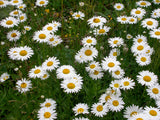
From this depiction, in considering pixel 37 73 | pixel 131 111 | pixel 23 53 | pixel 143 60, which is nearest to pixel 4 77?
pixel 23 53

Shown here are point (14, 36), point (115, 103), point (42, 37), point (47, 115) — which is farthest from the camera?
point (14, 36)

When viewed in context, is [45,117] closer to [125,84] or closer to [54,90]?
[54,90]

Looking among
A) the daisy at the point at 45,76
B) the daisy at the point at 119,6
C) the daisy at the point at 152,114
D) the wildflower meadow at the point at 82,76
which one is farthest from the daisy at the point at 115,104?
the daisy at the point at 119,6

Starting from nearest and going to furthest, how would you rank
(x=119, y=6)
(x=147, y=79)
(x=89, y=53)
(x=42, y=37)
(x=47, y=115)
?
1. (x=47, y=115)
2. (x=147, y=79)
3. (x=89, y=53)
4. (x=42, y=37)
5. (x=119, y=6)

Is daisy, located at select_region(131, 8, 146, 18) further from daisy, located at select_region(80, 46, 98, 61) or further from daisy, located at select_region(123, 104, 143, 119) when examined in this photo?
daisy, located at select_region(123, 104, 143, 119)

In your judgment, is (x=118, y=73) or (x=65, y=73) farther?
(x=118, y=73)

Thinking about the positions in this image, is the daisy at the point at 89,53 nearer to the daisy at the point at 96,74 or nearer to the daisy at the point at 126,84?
the daisy at the point at 96,74

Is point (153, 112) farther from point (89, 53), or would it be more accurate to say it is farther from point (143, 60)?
point (89, 53)
